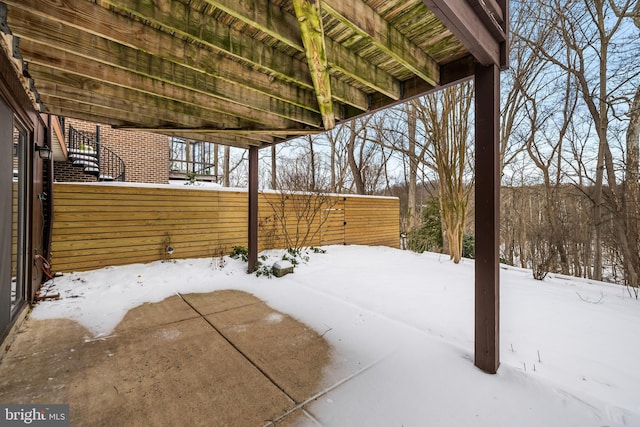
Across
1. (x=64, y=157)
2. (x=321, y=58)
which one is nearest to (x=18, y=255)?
(x=321, y=58)

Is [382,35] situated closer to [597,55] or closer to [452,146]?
[452,146]

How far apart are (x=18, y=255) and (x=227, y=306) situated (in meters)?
2.23

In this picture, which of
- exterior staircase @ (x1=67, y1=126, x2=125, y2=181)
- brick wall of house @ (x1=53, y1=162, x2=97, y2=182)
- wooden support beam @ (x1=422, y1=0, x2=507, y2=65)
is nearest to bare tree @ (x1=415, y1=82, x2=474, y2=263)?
wooden support beam @ (x1=422, y1=0, x2=507, y2=65)

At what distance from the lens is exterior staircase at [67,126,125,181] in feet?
22.5

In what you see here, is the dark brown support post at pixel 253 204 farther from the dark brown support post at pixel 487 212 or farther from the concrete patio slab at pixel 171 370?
the dark brown support post at pixel 487 212

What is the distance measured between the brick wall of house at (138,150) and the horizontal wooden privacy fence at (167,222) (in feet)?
16.1

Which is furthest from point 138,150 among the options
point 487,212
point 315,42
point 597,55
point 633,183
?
point 597,55

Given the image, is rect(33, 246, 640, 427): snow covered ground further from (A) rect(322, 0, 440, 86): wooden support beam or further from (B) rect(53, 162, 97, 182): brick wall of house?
(B) rect(53, 162, 97, 182): brick wall of house

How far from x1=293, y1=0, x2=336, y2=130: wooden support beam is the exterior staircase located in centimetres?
750

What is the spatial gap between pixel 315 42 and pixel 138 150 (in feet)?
32.7

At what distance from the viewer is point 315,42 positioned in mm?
1821

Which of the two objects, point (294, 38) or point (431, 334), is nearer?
point (294, 38)

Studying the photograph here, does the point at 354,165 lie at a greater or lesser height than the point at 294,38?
greater

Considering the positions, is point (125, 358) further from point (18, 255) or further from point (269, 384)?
point (18, 255)
